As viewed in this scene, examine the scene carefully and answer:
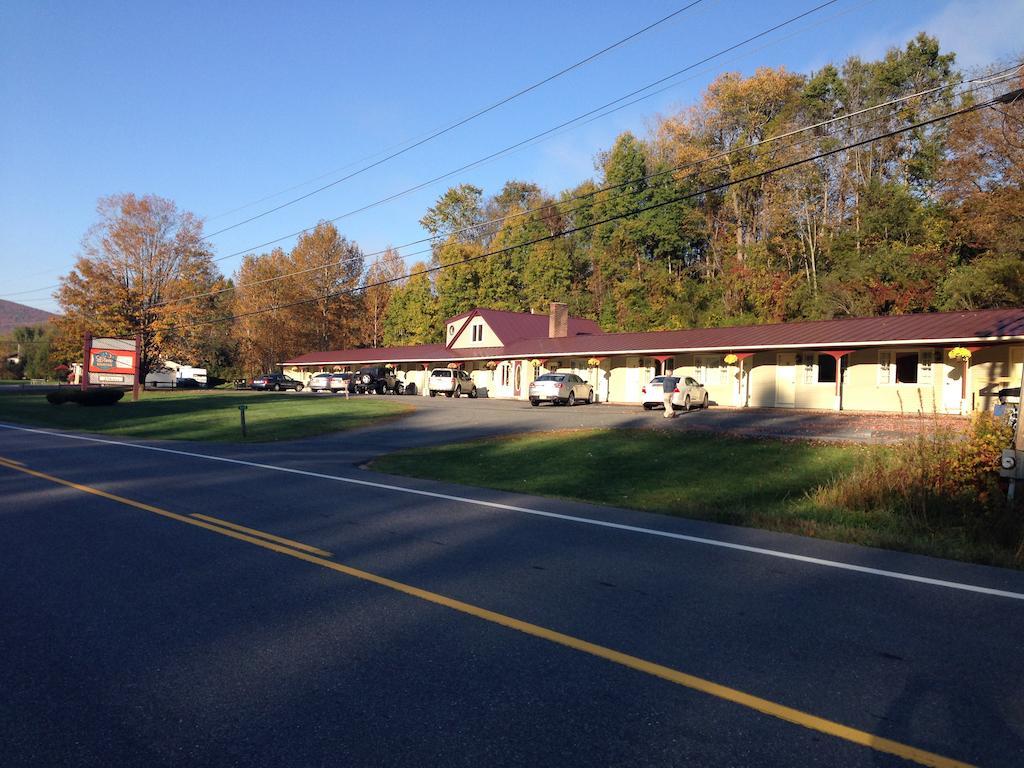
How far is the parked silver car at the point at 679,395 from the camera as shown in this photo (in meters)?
30.2

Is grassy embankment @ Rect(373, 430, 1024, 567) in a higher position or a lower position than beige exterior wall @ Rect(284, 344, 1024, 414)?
lower

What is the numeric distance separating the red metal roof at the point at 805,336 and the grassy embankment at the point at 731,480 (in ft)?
43.8

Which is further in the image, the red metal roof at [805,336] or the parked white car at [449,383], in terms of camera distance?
the parked white car at [449,383]

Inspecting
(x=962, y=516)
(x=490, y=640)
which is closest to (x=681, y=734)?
(x=490, y=640)

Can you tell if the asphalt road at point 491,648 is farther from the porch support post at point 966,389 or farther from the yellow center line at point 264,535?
the porch support post at point 966,389

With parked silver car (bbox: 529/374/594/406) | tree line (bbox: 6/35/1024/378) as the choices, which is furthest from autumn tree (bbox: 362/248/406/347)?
parked silver car (bbox: 529/374/594/406)

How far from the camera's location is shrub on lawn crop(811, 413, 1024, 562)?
840 centimetres

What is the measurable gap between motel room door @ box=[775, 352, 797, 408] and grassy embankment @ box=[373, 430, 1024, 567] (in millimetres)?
14950

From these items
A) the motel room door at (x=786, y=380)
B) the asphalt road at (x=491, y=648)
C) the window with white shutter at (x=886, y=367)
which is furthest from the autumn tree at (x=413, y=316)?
the asphalt road at (x=491, y=648)

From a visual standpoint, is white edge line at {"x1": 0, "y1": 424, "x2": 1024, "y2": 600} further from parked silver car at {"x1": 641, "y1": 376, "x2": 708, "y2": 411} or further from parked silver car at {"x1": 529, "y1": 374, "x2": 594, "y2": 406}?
parked silver car at {"x1": 529, "y1": 374, "x2": 594, "y2": 406}

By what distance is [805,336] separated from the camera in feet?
102

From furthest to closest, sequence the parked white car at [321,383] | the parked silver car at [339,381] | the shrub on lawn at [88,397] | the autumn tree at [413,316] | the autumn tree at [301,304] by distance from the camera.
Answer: the autumn tree at [301,304] → the autumn tree at [413,316] → the parked white car at [321,383] → the parked silver car at [339,381] → the shrub on lawn at [88,397]

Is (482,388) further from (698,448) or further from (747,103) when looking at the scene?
(698,448)

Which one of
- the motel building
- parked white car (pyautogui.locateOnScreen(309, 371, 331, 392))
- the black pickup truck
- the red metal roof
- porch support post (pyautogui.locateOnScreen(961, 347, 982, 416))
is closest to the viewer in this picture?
the red metal roof
